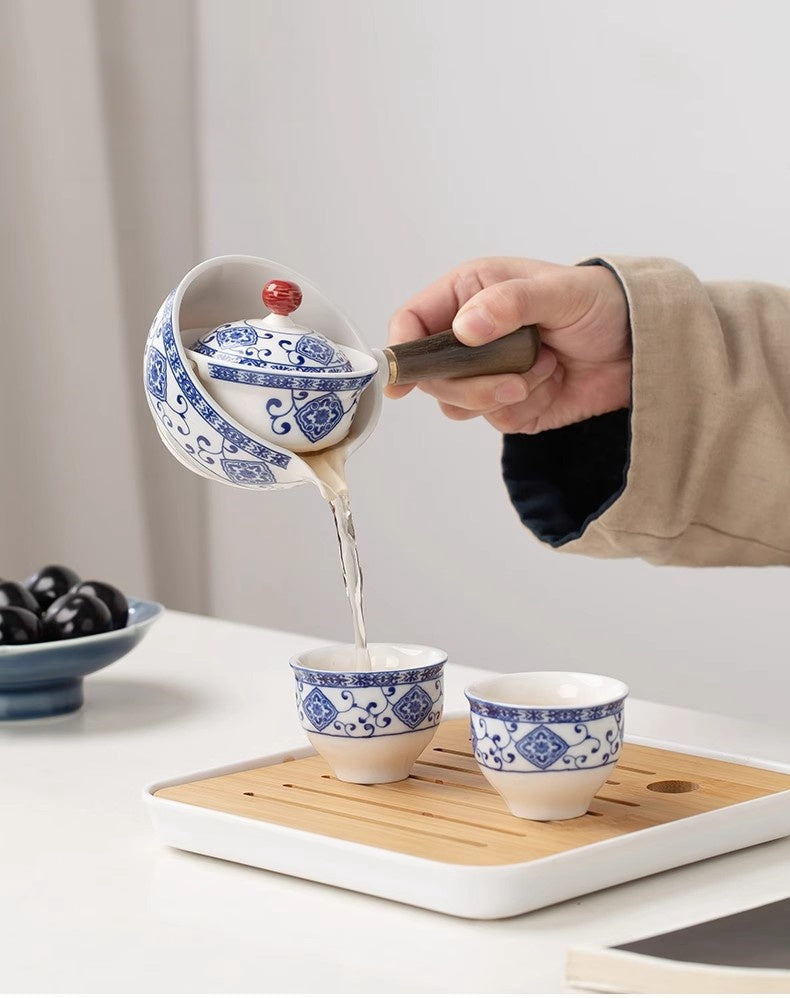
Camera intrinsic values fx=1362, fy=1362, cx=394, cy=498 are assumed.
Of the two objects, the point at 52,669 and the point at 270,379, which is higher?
the point at 270,379

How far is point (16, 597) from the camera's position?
1139 mm

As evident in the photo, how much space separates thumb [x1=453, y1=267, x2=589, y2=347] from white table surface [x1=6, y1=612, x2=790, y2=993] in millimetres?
343

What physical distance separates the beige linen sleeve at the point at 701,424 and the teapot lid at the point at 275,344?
1.15 ft

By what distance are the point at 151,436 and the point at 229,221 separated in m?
0.49

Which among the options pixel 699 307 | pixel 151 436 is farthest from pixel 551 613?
pixel 699 307

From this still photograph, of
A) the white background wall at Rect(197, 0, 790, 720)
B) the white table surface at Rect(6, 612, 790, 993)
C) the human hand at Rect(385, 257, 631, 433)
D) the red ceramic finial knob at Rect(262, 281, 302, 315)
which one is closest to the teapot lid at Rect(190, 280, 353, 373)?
the red ceramic finial knob at Rect(262, 281, 302, 315)

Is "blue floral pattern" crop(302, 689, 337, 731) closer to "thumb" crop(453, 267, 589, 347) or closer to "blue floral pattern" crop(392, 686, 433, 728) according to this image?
"blue floral pattern" crop(392, 686, 433, 728)

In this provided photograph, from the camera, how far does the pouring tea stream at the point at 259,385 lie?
0.84m

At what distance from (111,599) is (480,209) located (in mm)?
1605

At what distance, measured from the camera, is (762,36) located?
2244 mm

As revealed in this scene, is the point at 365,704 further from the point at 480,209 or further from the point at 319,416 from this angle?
the point at 480,209

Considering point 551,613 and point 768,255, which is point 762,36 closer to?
point 768,255

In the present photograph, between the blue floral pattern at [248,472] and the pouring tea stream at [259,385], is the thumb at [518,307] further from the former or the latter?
the blue floral pattern at [248,472]

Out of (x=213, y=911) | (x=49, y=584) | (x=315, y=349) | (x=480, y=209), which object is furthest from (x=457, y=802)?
(x=480, y=209)
